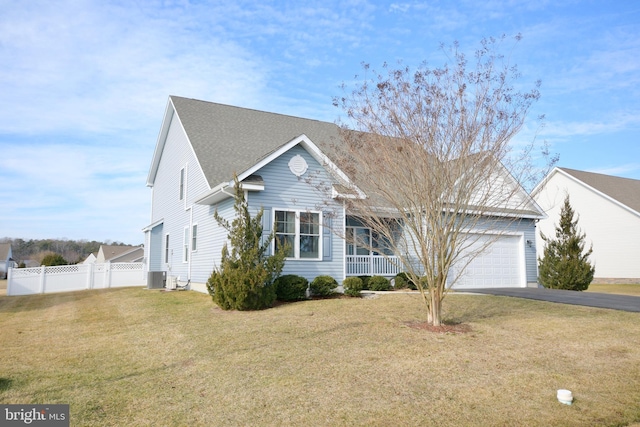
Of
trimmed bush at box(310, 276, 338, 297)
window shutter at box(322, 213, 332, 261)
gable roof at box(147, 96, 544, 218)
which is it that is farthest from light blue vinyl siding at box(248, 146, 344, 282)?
trimmed bush at box(310, 276, 338, 297)

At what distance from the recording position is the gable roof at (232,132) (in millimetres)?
16844

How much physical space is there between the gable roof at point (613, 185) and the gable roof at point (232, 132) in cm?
1851

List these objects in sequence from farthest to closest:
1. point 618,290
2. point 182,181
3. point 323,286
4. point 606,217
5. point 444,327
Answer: point 606,217
point 618,290
point 182,181
point 323,286
point 444,327

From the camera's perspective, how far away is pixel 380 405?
521cm

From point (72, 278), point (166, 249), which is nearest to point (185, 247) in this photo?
point (166, 249)

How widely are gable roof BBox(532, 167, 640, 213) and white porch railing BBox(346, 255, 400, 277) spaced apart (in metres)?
18.9

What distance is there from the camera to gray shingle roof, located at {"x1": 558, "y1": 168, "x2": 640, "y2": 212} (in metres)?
28.0

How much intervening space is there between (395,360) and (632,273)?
85.7 feet

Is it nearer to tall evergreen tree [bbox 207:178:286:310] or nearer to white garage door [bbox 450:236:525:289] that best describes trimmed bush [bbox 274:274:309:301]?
tall evergreen tree [bbox 207:178:286:310]

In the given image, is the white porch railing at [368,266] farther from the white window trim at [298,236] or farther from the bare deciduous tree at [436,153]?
the bare deciduous tree at [436,153]

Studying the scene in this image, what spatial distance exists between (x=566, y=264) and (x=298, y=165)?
39.6 feet

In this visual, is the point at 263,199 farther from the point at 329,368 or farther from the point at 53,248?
the point at 53,248

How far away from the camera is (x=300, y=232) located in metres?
15.0

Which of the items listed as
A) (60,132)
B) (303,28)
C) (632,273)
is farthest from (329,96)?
(632,273)
